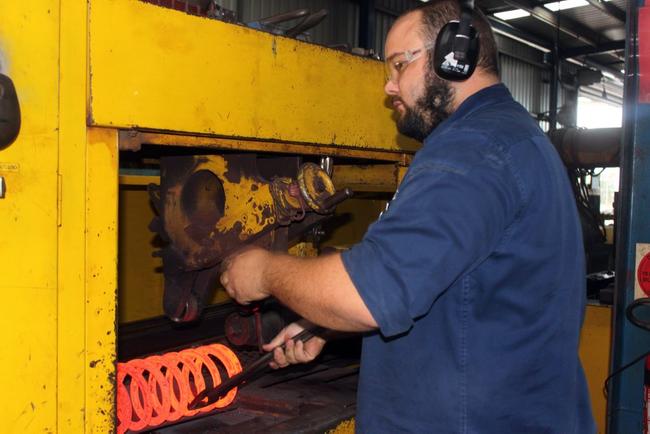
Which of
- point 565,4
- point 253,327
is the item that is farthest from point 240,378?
point 565,4

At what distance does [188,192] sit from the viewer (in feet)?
5.75

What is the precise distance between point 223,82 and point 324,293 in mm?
564

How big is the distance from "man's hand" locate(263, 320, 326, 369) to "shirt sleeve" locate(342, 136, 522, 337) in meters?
0.60

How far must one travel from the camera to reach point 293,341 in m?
1.67

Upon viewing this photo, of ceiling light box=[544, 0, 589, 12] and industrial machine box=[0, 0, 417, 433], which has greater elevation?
ceiling light box=[544, 0, 589, 12]

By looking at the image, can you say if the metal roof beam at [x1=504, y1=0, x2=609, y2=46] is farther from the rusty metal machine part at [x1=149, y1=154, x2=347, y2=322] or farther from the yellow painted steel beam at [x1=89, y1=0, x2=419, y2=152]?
the rusty metal machine part at [x1=149, y1=154, x2=347, y2=322]

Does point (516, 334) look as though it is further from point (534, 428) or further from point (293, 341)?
point (293, 341)

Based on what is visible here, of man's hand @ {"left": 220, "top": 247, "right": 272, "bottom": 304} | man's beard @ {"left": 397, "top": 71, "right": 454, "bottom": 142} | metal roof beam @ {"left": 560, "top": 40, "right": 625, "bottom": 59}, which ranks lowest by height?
man's hand @ {"left": 220, "top": 247, "right": 272, "bottom": 304}

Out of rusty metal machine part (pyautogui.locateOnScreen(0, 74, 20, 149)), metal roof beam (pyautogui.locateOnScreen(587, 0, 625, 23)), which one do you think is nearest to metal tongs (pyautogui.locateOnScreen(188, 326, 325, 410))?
rusty metal machine part (pyautogui.locateOnScreen(0, 74, 20, 149))

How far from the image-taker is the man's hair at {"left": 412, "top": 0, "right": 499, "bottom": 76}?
1.36 metres

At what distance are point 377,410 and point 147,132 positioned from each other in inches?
28.4

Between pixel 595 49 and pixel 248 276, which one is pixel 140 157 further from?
pixel 595 49

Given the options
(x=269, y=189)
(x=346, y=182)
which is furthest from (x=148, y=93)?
(x=346, y=182)

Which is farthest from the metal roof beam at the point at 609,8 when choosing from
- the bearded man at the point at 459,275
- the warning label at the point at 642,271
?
the bearded man at the point at 459,275
